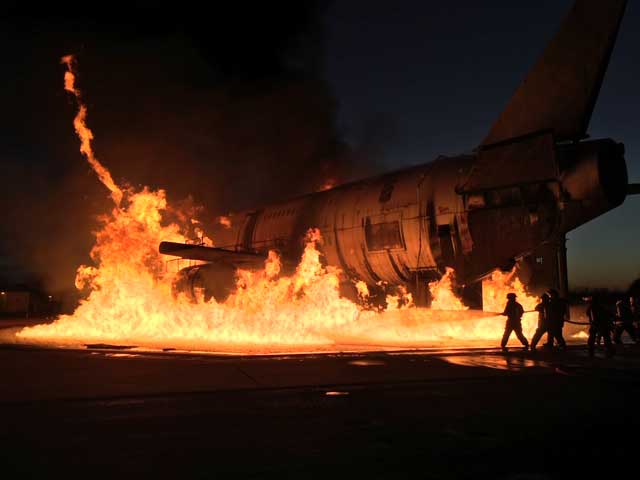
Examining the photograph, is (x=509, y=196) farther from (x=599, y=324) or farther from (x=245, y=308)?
(x=245, y=308)

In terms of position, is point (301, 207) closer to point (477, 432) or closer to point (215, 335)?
point (215, 335)

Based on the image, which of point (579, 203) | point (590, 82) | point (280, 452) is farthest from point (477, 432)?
point (590, 82)

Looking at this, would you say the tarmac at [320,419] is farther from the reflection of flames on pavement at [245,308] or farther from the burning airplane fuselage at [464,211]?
the reflection of flames on pavement at [245,308]

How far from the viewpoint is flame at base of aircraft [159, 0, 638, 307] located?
12023 mm

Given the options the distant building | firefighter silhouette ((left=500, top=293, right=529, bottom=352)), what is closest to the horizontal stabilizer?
firefighter silhouette ((left=500, top=293, right=529, bottom=352))

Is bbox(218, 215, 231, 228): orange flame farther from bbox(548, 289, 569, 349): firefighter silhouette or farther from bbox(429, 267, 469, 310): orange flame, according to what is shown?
bbox(548, 289, 569, 349): firefighter silhouette

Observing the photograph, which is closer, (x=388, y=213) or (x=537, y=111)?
(x=537, y=111)

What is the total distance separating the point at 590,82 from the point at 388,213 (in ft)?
20.1

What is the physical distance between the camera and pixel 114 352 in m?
13.8

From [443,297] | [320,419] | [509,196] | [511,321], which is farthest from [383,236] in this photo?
[320,419]

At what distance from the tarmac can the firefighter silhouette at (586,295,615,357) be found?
141 centimetres

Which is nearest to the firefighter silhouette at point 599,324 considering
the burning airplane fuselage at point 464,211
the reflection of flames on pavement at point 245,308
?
the burning airplane fuselage at point 464,211

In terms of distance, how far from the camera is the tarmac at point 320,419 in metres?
4.77

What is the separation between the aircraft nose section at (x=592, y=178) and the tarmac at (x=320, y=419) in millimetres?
3320
